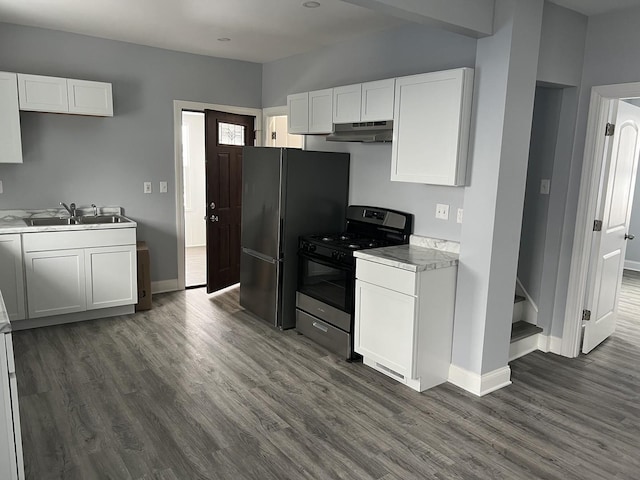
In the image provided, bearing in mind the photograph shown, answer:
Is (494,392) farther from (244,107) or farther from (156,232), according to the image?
(244,107)

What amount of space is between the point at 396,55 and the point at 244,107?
222cm

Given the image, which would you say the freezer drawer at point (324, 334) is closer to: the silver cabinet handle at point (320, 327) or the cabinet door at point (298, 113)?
the silver cabinet handle at point (320, 327)

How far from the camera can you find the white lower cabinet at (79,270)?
3.91 m

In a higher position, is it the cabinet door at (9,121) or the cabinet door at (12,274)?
the cabinet door at (9,121)

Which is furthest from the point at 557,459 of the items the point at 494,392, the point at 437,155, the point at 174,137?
the point at 174,137

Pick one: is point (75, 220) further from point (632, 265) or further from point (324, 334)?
point (632, 265)

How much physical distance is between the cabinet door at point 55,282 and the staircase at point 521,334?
11.8 feet

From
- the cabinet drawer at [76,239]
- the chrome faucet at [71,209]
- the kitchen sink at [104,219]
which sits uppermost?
the chrome faucet at [71,209]

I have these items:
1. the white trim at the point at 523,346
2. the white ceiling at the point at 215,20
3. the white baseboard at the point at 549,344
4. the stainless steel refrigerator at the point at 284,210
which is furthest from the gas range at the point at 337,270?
the white ceiling at the point at 215,20

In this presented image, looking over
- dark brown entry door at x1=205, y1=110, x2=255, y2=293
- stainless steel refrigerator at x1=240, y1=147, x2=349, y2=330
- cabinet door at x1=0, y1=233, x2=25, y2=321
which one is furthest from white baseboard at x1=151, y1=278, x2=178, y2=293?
cabinet door at x1=0, y1=233, x2=25, y2=321

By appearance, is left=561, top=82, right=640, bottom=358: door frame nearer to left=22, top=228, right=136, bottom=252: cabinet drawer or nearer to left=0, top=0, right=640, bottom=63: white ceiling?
left=0, top=0, right=640, bottom=63: white ceiling

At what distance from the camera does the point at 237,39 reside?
4336mm

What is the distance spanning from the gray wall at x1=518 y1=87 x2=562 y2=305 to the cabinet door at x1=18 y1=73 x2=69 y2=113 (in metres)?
3.98

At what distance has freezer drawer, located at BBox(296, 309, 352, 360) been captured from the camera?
3566 mm
